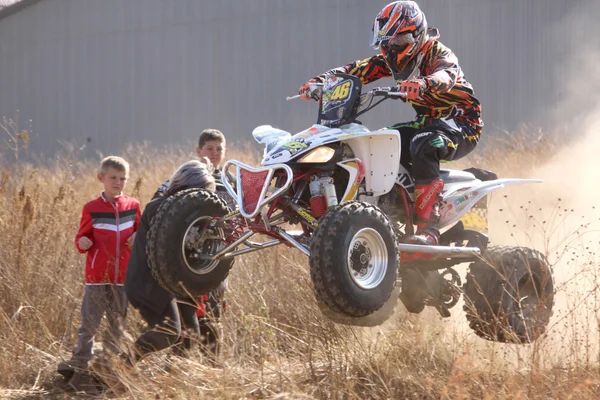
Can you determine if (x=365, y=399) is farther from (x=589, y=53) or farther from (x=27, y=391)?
(x=589, y=53)

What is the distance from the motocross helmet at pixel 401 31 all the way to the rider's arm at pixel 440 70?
0.35 ft

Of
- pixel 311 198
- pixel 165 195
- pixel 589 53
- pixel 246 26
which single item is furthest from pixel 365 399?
pixel 246 26

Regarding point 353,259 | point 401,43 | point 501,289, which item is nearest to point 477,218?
point 501,289

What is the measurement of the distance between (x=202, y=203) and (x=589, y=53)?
1543cm

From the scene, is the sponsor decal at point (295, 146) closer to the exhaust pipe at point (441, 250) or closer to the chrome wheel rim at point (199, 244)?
the chrome wheel rim at point (199, 244)

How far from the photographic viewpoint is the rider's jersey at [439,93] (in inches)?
260

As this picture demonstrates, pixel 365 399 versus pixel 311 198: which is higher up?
pixel 311 198

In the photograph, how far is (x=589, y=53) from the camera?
64.0ft

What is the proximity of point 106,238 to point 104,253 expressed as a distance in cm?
A: 12

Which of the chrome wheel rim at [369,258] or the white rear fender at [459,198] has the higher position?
the white rear fender at [459,198]

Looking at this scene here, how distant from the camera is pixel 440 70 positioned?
6.40 metres

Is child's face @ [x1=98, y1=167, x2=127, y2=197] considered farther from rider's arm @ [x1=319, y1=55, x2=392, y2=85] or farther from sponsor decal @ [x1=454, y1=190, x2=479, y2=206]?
sponsor decal @ [x1=454, y1=190, x2=479, y2=206]

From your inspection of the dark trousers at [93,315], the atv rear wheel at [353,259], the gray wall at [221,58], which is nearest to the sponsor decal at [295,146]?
the atv rear wheel at [353,259]

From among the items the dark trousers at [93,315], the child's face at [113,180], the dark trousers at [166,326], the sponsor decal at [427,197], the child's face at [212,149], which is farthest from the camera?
the child's face at [212,149]
